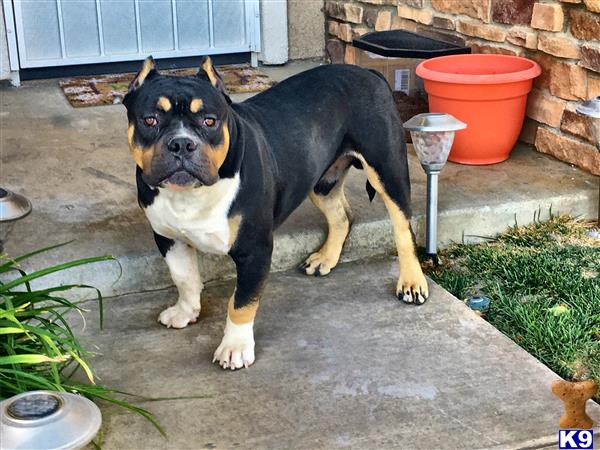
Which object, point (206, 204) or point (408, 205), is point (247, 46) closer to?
point (408, 205)

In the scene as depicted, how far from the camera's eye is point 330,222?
3910mm

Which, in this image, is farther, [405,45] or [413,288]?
[405,45]

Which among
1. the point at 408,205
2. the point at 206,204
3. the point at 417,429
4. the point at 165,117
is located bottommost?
the point at 417,429

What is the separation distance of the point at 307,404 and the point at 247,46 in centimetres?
474

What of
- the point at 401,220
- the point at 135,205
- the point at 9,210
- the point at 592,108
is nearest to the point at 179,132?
the point at 401,220

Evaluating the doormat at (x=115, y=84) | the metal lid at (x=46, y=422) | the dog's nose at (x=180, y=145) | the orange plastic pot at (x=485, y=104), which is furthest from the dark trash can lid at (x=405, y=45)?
the metal lid at (x=46, y=422)

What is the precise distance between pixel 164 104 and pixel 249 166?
421 mm

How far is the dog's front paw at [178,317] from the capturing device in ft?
11.3

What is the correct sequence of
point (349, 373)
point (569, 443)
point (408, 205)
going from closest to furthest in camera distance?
point (569, 443) < point (349, 373) < point (408, 205)

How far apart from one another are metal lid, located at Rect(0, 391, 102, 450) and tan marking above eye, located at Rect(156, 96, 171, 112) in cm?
106

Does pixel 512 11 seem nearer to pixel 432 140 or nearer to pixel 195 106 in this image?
pixel 432 140

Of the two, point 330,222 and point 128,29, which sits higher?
point 128,29

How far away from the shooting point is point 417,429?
276 centimetres

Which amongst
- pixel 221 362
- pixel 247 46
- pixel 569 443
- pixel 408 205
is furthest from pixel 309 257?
pixel 247 46
